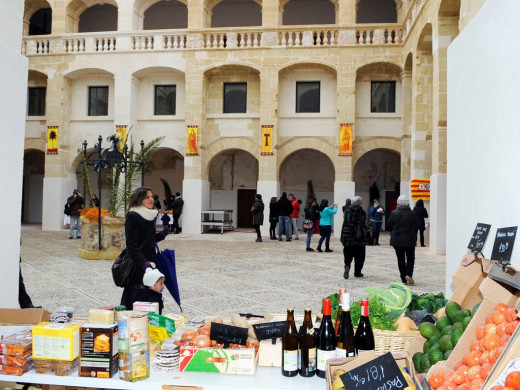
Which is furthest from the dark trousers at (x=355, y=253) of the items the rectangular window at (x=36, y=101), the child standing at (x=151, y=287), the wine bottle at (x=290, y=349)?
the rectangular window at (x=36, y=101)

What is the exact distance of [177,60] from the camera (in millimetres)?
20266

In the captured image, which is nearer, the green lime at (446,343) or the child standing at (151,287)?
the green lime at (446,343)

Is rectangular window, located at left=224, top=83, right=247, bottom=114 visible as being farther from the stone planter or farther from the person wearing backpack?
the person wearing backpack

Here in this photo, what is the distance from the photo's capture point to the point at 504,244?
3.49 metres

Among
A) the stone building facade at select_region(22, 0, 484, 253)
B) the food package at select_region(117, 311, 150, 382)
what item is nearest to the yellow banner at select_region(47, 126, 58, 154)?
the stone building facade at select_region(22, 0, 484, 253)

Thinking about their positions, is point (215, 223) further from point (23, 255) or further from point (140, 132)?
point (23, 255)

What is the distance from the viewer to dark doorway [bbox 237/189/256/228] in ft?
79.3

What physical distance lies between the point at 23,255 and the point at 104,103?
11.0m

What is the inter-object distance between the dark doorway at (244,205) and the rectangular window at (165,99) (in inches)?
218

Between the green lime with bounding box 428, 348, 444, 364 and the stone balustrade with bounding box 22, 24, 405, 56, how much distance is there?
17.5 m

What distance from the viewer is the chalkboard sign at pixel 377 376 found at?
7.70 ft

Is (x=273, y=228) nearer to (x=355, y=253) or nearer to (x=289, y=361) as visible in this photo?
(x=355, y=253)

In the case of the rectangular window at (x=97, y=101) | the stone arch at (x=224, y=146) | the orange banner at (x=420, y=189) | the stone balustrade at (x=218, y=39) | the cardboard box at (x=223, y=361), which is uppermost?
the stone balustrade at (x=218, y=39)

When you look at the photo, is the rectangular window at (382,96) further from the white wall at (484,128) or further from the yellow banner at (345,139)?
the white wall at (484,128)
